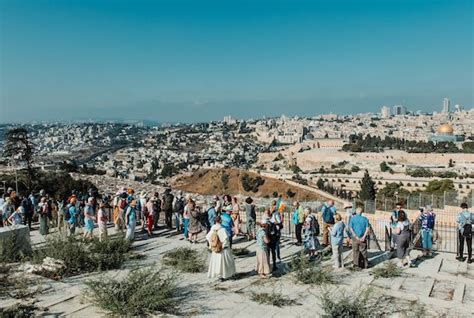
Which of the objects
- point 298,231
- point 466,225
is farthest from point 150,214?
point 466,225

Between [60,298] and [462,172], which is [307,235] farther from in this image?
[462,172]

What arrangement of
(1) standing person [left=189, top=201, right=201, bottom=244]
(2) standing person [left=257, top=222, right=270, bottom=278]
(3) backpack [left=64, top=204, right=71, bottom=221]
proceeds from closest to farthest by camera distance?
(2) standing person [left=257, top=222, right=270, bottom=278]
(1) standing person [left=189, top=201, right=201, bottom=244]
(3) backpack [left=64, top=204, right=71, bottom=221]

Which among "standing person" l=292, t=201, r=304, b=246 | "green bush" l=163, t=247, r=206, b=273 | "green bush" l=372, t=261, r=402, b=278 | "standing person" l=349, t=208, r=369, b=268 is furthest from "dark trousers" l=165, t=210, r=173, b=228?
"green bush" l=372, t=261, r=402, b=278

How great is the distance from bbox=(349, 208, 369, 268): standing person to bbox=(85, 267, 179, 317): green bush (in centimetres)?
365

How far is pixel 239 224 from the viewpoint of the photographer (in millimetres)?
11164

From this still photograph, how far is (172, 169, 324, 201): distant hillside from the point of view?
55900 mm

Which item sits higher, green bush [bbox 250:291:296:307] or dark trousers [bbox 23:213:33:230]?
dark trousers [bbox 23:213:33:230]

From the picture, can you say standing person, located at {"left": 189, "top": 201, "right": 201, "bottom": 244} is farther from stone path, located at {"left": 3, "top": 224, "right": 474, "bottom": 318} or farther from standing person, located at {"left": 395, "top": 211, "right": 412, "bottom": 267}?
standing person, located at {"left": 395, "top": 211, "right": 412, "bottom": 267}

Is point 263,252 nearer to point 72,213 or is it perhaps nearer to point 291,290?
point 291,290

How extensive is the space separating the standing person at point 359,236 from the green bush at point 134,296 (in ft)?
12.0

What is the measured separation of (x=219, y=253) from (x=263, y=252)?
0.79m

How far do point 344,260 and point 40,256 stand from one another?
5.84 meters

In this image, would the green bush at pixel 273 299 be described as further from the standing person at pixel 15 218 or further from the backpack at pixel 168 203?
the standing person at pixel 15 218

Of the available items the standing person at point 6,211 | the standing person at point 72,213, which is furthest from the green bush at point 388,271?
the standing person at point 6,211
